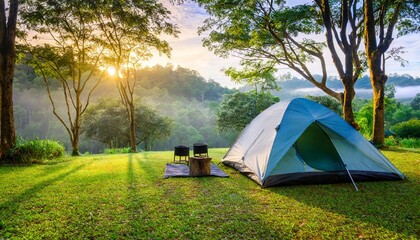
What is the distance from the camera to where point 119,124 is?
28.0 m

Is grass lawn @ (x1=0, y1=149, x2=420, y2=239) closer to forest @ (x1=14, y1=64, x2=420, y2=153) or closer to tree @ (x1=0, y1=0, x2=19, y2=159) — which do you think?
tree @ (x1=0, y1=0, x2=19, y2=159)

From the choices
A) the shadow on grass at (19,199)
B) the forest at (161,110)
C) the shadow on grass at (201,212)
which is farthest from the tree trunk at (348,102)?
the forest at (161,110)

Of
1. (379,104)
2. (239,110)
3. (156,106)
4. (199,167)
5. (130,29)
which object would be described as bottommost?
(199,167)

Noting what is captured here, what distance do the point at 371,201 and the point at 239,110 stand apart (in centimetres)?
2499

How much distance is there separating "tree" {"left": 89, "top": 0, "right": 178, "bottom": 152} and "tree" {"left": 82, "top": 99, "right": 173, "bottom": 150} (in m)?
9.77

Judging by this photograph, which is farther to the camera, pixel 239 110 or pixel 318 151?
pixel 239 110

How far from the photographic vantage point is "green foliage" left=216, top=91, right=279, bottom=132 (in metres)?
29.1

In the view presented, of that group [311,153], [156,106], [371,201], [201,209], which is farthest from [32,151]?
[156,106]

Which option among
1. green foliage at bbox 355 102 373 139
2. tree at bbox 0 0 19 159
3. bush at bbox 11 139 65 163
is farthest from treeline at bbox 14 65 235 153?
tree at bbox 0 0 19 159

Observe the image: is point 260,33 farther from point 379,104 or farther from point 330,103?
point 330,103

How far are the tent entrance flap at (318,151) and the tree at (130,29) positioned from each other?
1180cm

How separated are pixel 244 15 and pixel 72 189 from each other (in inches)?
380

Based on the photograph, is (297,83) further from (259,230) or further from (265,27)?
(259,230)

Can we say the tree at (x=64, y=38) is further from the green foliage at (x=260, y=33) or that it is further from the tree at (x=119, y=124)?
the tree at (x=119, y=124)
